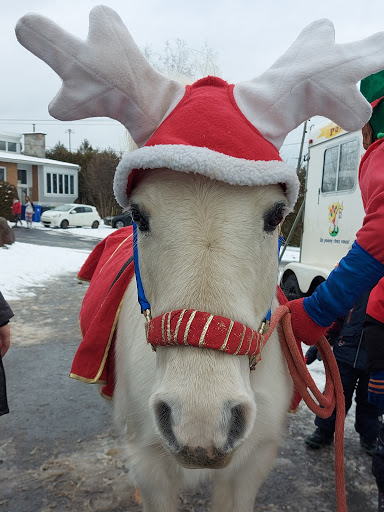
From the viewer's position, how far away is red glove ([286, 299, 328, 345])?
1.84 metres

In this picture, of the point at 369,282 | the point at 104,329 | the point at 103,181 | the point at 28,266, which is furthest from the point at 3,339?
the point at 103,181

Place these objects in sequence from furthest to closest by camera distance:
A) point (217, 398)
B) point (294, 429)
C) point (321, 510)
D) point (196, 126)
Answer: point (294, 429) → point (321, 510) → point (196, 126) → point (217, 398)

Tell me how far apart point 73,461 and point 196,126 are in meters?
2.56

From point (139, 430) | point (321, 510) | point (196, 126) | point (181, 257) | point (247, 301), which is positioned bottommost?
point (321, 510)

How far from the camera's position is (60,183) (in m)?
36.4

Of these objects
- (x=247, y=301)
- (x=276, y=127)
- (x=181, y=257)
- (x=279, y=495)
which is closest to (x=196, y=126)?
(x=276, y=127)

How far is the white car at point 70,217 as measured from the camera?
25.1 meters

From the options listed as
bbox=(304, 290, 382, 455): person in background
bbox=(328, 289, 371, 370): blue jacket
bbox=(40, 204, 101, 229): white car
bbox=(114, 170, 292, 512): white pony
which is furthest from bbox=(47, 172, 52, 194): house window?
bbox=(114, 170, 292, 512): white pony

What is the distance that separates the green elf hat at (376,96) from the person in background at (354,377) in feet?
4.41

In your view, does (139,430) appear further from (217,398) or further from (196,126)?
(196,126)

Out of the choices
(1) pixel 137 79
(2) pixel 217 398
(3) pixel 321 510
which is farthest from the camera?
(3) pixel 321 510

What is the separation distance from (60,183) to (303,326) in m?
37.4

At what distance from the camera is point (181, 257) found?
4.08 ft

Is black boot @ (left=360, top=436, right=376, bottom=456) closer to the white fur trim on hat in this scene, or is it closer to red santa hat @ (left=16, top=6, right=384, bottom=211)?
red santa hat @ (left=16, top=6, right=384, bottom=211)
